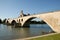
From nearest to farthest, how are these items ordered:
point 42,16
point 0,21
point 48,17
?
point 48,17 < point 42,16 < point 0,21

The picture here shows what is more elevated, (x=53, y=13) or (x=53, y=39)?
(x=53, y=13)

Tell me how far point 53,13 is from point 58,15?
6.03 ft

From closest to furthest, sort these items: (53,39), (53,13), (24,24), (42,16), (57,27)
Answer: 1. (53,39)
2. (57,27)
3. (53,13)
4. (42,16)
5. (24,24)

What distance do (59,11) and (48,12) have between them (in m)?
4.34

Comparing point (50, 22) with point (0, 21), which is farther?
point (0, 21)

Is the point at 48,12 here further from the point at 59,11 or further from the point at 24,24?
the point at 24,24

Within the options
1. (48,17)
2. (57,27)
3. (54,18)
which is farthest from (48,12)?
(57,27)

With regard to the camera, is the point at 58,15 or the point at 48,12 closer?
the point at 58,15

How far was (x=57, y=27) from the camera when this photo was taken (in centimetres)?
2508

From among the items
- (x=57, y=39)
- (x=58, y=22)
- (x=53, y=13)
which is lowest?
(x=57, y=39)

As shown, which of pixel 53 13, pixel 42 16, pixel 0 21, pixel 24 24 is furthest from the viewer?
pixel 0 21

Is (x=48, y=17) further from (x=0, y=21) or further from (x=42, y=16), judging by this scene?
(x=0, y=21)

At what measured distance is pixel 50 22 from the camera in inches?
1114

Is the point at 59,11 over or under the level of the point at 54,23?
over
